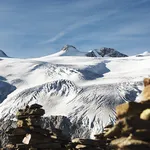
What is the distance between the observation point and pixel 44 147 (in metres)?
25.9

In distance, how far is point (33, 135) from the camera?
88.1 ft

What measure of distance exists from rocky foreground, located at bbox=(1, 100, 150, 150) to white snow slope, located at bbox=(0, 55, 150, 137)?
4974cm

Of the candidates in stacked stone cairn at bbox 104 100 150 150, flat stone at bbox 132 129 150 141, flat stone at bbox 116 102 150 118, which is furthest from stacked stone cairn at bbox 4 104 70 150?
flat stone at bbox 132 129 150 141

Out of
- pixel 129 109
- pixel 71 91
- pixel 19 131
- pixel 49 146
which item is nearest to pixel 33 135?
pixel 49 146

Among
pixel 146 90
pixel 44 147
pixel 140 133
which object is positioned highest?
pixel 146 90

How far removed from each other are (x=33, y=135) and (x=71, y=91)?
226 feet

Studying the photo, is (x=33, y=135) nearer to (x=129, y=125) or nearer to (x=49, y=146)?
(x=49, y=146)

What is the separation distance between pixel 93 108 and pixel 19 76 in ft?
124

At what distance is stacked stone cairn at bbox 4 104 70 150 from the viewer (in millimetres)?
26125

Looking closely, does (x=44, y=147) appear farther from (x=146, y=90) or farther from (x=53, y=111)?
(x=53, y=111)

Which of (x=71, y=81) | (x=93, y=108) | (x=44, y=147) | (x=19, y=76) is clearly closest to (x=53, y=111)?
(x=93, y=108)

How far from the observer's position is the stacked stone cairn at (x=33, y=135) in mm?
26125

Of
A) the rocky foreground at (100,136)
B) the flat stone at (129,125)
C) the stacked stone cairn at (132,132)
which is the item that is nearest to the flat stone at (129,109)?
the rocky foreground at (100,136)

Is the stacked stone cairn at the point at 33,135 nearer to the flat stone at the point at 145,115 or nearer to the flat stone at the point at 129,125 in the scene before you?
the flat stone at the point at 145,115
